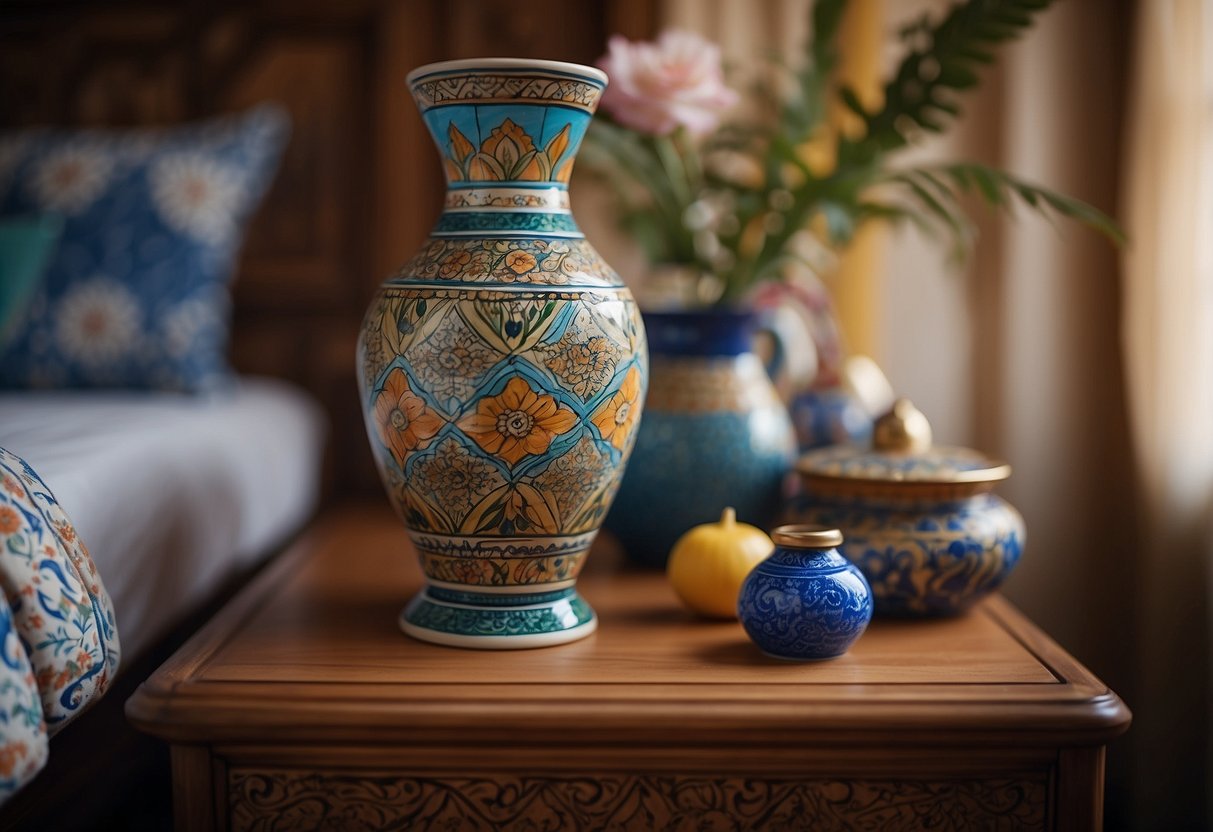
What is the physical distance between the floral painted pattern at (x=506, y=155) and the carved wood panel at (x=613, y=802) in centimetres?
44

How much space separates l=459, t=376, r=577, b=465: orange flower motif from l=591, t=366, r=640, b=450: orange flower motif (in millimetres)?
27

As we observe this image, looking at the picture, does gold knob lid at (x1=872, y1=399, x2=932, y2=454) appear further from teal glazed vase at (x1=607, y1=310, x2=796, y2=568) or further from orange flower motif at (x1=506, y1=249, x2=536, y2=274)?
orange flower motif at (x1=506, y1=249, x2=536, y2=274)

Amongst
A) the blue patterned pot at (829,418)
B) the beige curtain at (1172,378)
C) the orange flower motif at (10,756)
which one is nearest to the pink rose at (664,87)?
the blue patterned pot at (829,418)

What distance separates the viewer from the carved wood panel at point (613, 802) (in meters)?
0.74

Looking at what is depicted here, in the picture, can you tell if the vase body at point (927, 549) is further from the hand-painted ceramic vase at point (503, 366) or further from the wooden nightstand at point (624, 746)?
the hand-painted ceramic vase at point (503, 366)

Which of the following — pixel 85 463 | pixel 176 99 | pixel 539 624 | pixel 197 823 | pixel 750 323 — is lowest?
pixel 197 823

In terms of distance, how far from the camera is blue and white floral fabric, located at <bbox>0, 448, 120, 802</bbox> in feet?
2.02

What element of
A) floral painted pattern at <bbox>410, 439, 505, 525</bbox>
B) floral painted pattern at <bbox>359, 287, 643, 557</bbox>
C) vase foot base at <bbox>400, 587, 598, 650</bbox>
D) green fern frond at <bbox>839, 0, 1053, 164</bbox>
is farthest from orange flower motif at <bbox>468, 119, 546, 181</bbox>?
green fern frond at <bbox>839, 0, 1053, 164</bbox>

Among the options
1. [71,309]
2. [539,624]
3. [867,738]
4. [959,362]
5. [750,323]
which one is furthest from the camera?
[959,362]

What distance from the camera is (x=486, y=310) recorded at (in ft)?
2.50

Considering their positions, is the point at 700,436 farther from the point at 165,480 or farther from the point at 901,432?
the point at 165,480

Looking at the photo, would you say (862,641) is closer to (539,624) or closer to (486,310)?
(539,624)

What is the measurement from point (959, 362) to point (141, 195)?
1.15m

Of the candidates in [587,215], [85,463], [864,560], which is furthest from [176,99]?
[864,560]
